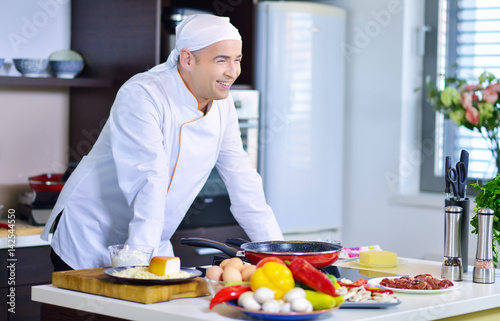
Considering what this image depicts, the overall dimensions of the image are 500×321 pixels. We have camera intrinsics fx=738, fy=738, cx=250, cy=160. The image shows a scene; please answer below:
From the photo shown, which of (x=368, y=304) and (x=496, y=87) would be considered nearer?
(x=368, y=304)

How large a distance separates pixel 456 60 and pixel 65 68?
2007mm

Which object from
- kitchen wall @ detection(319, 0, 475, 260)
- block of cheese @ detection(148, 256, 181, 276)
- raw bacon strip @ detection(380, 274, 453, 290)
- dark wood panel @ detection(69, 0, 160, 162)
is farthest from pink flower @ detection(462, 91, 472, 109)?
block of cheese @ detection(148, 256, 181, 276)

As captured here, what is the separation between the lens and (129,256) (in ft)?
5.59

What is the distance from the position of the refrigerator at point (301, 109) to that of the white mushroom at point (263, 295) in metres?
2.35

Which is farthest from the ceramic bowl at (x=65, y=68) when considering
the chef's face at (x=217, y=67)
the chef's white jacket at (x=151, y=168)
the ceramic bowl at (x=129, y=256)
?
the ceramic bowl at (x=129, y=256)

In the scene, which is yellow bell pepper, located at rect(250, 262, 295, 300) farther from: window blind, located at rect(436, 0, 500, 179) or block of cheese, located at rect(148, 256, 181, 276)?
window blind, located at rect(436, 0, 500, 179)

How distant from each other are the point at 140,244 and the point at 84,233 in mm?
377

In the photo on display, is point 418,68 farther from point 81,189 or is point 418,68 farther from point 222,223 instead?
point 81,189

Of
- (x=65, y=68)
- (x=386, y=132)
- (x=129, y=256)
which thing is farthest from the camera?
(x=386, y=132)

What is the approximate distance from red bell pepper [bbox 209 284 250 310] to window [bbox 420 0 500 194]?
2573mm

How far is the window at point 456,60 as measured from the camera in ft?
12.3

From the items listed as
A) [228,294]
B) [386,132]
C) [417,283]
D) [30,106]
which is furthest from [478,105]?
[228,294]

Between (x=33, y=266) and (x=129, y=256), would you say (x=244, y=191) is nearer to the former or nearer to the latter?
(x=129, y=256)

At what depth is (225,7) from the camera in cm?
371
